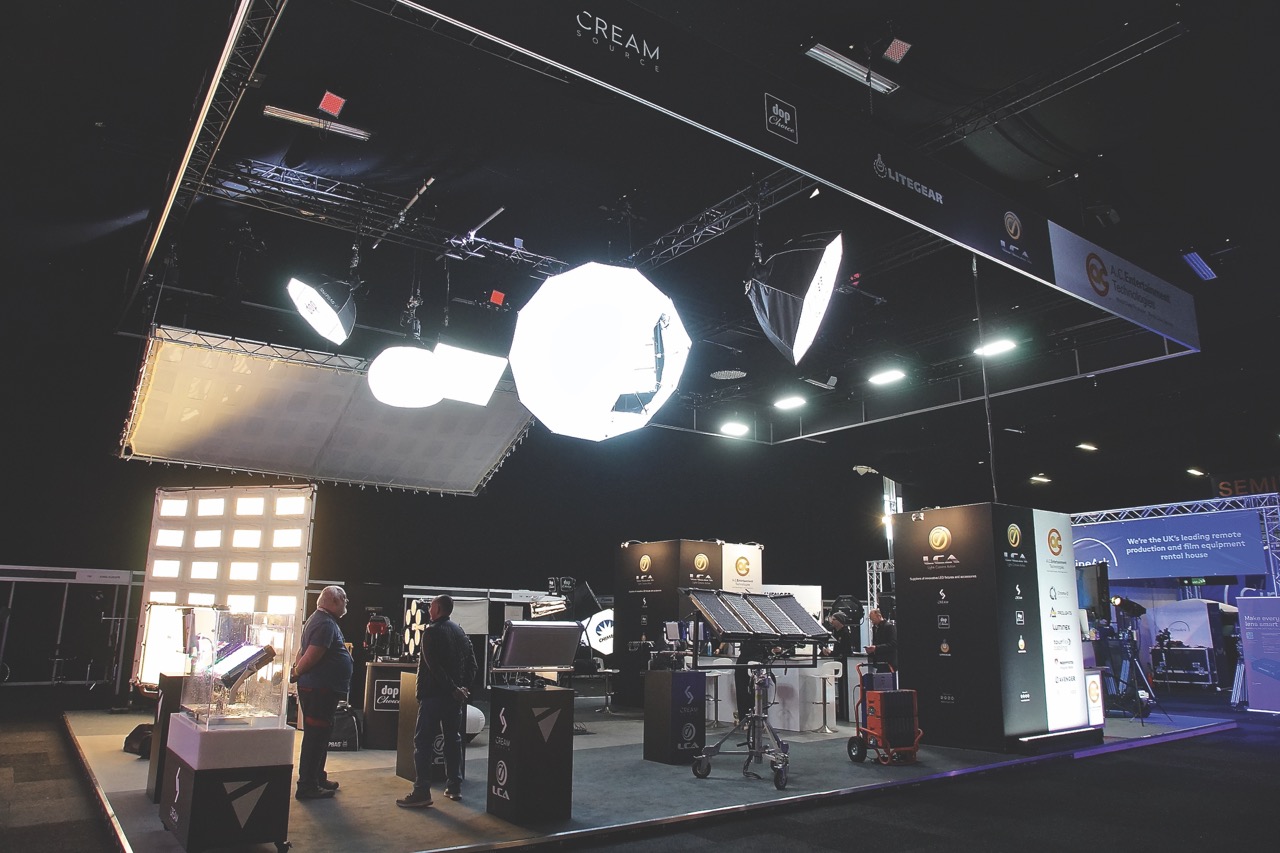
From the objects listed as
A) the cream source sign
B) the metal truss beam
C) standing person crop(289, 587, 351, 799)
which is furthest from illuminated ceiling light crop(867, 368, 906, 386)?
the cream source sign

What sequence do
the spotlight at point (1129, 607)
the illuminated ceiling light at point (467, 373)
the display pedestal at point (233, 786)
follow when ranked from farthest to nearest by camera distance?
the spotlight at point (1129, 607)
the illuminated ceiling light at point (467, 373)
the display pedestal at point (233, 786)

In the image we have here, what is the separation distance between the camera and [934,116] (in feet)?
19.1

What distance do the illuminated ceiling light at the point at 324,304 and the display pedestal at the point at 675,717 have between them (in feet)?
13.8

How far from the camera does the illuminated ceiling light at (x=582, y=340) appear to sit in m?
4.86

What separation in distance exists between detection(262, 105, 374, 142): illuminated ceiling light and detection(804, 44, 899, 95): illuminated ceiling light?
3.31 meters

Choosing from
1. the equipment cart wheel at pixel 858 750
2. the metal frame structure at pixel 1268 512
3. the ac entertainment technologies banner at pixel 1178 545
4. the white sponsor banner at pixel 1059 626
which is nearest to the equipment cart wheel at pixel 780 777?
the equipment cart wheel at pixel 858 750

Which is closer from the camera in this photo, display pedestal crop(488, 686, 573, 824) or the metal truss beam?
display pedestal crop(488, 686, 573, 824)

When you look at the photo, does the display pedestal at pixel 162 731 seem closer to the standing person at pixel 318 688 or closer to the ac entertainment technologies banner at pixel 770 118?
the standing person at pixel 318 688

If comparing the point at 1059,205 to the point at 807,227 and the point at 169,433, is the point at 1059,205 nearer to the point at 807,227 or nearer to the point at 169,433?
the point at 807,227

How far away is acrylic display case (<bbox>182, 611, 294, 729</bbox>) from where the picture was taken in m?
3.85

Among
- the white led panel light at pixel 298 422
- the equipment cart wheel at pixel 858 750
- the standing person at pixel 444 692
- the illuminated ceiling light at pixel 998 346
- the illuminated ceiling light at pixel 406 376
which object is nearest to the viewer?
the standing person at pixel 444 692

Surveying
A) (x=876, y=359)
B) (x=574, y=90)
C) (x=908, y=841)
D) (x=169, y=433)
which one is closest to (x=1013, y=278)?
(x=876, y=359)

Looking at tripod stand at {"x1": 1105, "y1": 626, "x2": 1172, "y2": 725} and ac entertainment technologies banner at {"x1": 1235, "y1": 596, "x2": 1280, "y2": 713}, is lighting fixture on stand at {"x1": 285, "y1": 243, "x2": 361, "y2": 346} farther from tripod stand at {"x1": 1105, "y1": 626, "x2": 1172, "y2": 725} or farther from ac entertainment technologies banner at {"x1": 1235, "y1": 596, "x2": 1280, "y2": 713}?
ac entertainment technologies banner at {"x1": 1235, "y1": 596, "x2": 1280, "y2": 713}

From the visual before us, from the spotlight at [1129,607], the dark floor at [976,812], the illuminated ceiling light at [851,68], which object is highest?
the illuminated ceiling light at [851,68]
